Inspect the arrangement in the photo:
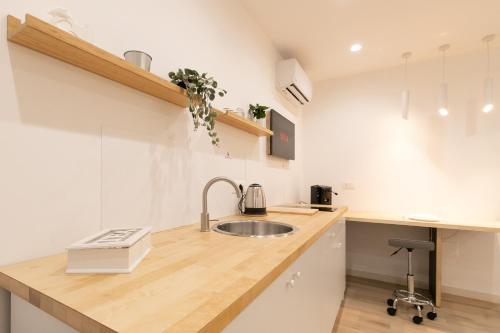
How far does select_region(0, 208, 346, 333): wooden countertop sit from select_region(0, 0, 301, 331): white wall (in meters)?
0.18

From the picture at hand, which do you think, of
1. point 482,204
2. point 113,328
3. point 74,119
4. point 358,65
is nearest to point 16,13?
point 74,119

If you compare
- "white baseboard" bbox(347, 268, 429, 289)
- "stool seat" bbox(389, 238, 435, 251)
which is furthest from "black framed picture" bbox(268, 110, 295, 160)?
"white baseboard" bbox(347, 268, 429, 289)

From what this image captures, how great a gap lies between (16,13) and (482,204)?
147 inches

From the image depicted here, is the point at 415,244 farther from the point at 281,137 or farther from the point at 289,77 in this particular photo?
the point at 289,77

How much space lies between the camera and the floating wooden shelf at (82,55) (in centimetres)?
70

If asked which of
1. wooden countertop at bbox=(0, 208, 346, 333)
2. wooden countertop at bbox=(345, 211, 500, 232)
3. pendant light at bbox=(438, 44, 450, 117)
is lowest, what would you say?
wooden countertop at bbox=(345, 211, 500, 232)

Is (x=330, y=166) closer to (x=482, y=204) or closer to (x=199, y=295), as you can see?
(x=482, y=204)

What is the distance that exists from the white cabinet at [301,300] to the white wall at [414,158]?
154 cm

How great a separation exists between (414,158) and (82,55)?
326 centimetres

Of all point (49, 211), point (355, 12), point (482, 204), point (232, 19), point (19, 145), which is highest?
point (355, 12)

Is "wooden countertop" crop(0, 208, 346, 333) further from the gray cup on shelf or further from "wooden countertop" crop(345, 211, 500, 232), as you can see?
"wooden countertop" crop(345, 211, 500, 232)

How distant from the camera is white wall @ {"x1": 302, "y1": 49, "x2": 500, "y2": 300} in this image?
2623 mm

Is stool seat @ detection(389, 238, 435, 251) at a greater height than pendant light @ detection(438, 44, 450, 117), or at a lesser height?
A: lesser

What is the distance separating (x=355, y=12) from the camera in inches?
82.8
